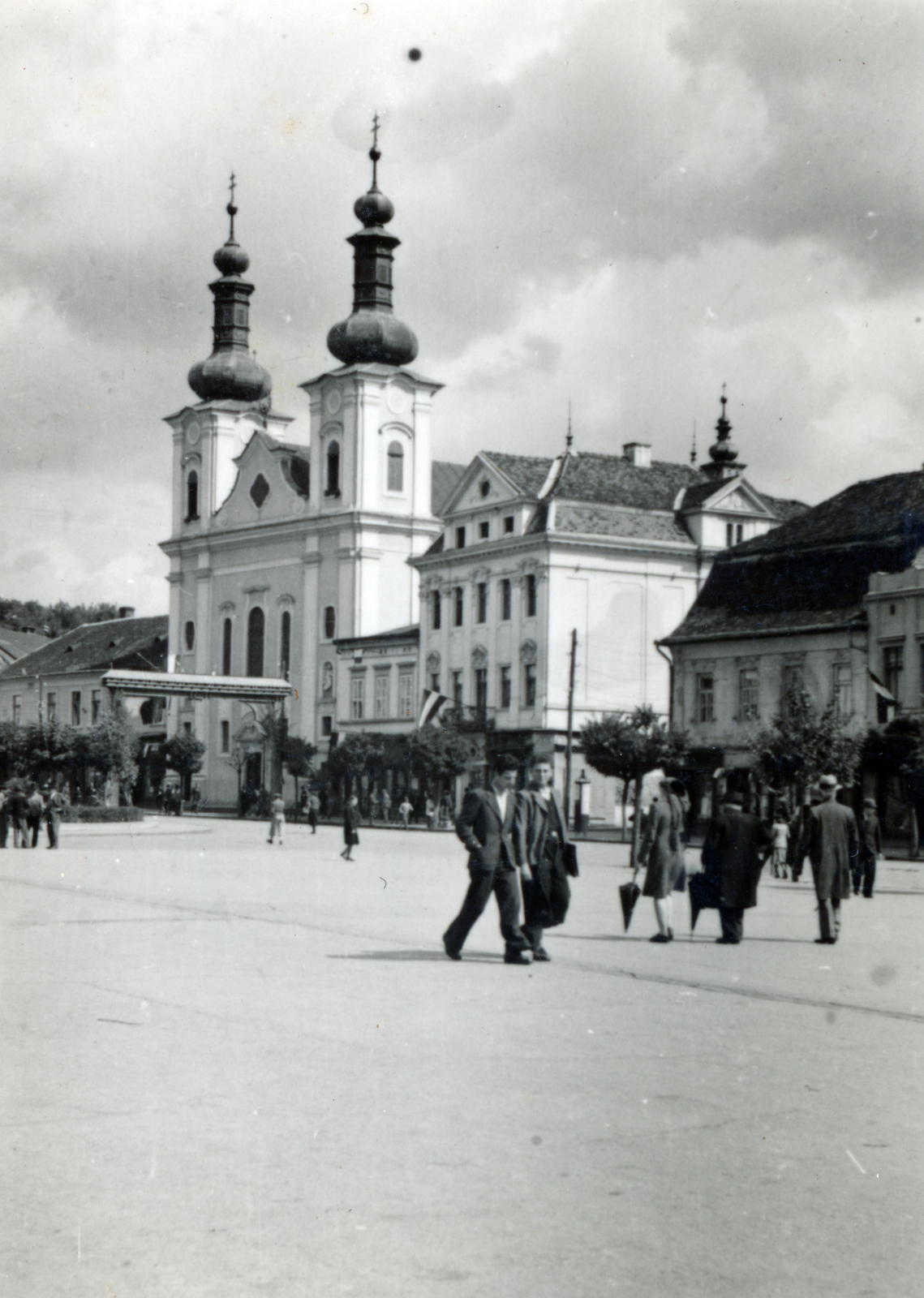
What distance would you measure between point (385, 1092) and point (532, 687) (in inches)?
2367

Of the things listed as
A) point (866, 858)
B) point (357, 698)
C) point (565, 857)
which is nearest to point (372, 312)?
point (357, 698)

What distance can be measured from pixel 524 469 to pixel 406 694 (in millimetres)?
12372

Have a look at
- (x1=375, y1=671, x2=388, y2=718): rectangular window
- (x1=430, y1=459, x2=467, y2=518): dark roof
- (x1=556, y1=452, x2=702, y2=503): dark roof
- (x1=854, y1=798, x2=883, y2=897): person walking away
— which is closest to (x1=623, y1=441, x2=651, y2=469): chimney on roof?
(x1=556, y1=452, x2=702, y2=503): dark roof

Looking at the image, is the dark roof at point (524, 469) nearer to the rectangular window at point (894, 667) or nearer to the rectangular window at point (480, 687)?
the rectangular window at point (480, 687)

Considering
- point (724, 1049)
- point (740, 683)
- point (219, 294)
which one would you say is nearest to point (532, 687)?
point (740, 683)

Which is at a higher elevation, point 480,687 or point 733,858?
point 480,687

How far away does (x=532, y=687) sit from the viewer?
67.9 metres

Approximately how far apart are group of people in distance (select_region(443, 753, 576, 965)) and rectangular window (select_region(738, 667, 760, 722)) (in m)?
40.3

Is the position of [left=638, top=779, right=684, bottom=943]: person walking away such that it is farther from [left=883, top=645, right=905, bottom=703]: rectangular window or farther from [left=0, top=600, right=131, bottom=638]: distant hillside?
[left=0, top=600, right=131, bottom=638]: distant hillside

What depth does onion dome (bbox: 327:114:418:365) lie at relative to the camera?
84938 mm

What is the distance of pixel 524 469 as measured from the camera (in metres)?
69.6


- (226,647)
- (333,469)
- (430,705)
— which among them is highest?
(333,469)

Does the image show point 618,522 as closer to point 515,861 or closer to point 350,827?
point 350,827

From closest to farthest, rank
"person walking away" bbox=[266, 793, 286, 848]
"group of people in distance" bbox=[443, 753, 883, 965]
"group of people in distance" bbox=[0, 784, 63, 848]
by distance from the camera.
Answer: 1. "group of people in distance" bbox=[443, 753, 883, 965]
2. "group of people in distance" bbox=[0, 784, 63, 848]
3. "person walking away" bbox=[266, 793, 286, 848]
